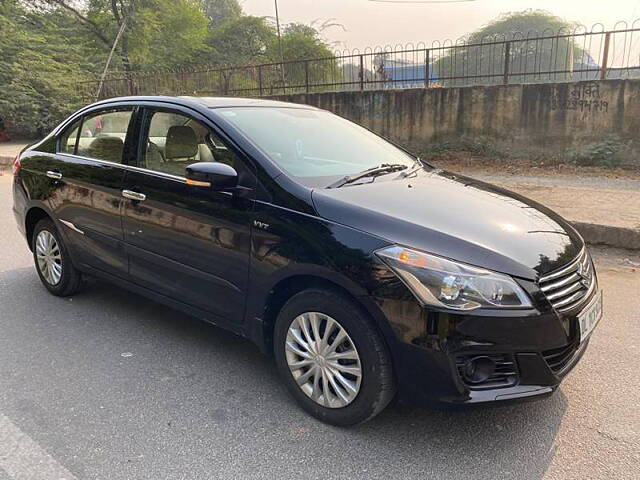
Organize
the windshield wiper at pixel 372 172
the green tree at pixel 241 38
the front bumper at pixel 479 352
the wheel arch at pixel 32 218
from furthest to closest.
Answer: the green tree at pixel 241 38 < the wheel arch at pixel 32 218 < the windshield wiper at pixel 372 172 < the front bumper at pixel 479 352

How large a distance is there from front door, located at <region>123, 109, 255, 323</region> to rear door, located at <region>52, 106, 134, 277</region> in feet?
0.58

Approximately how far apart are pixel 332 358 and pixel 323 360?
2.3 inches

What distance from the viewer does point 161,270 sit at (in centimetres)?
340

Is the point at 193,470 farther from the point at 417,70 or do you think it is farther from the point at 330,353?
the point at 417,70

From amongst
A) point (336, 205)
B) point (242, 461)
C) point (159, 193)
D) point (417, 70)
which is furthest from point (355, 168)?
point (417, 70)

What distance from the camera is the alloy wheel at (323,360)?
2566 mm

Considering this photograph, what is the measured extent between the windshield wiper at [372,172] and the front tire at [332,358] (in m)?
0.72

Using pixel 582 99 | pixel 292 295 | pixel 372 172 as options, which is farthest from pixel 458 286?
pixel 582 99

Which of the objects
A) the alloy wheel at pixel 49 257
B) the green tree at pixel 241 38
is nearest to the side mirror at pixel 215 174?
the alloy wheel at pixel 49 257

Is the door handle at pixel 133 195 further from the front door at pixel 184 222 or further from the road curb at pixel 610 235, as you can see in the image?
the road curb at pixel 610 235

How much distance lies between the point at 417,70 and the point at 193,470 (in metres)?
10.5

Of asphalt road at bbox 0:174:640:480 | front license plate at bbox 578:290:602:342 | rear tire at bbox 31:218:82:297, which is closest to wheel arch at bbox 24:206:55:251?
rear tire at bbox 31:218:82:297

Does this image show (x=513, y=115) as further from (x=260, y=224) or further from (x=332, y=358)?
(x=332, y=358)

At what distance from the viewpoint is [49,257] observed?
4.44 m
